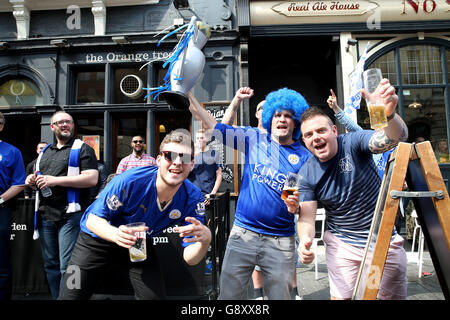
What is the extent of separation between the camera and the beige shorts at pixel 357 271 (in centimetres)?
195

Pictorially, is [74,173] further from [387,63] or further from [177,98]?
[387,63]

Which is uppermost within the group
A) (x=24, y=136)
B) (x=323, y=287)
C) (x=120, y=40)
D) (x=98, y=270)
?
(x=120, y=40)

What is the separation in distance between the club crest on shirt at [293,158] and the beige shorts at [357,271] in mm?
740

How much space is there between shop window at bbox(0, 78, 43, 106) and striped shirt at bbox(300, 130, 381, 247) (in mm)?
7523

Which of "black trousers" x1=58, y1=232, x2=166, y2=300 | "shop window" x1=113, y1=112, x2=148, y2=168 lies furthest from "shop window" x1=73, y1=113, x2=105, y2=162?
"black trousers" x1=58, y1=232, x2=166, y2=300

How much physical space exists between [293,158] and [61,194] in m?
2.59

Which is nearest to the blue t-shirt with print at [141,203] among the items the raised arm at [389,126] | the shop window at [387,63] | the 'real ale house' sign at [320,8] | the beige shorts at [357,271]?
the beige shorts at [357,271]

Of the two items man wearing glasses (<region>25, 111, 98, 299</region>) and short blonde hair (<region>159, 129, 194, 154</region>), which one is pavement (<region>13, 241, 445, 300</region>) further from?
short blonde hair (<region>159, 129, 194, 154</region>)

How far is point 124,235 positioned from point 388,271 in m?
1.77

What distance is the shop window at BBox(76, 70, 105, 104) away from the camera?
7.37 m

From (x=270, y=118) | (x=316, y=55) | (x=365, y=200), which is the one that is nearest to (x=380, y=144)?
(x=365, y=200)

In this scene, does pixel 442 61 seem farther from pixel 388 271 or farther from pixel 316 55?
pixel 388 271

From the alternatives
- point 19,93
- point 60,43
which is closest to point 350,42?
point 60,43

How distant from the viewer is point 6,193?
3182 millimetres
